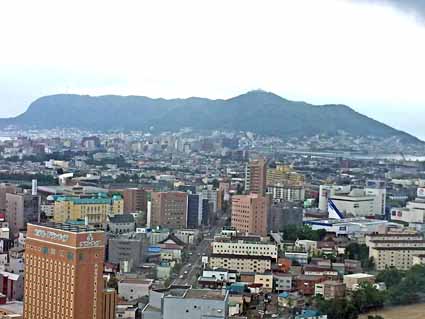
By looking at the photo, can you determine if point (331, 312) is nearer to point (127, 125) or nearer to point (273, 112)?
point (273, 112)

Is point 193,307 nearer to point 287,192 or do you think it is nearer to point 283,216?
point 283,216

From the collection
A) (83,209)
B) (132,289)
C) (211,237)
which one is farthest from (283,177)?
(132,289)

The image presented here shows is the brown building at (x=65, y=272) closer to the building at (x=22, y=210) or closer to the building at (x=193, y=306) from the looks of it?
the building at (x=193, y=306)

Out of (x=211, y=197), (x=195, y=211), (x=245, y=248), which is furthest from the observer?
(x=211, y=197)

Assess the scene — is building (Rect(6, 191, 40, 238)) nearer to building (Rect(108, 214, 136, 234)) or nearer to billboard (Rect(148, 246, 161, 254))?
building (Rect(108, 214, 136, 234))

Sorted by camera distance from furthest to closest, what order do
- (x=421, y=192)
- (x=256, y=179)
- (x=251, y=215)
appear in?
(x=421, y=192) → (x=256, y=179) → (x=251, y=215)

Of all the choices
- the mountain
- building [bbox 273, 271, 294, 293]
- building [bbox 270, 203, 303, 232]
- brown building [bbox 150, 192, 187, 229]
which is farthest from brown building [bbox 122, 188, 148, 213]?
the mountain
